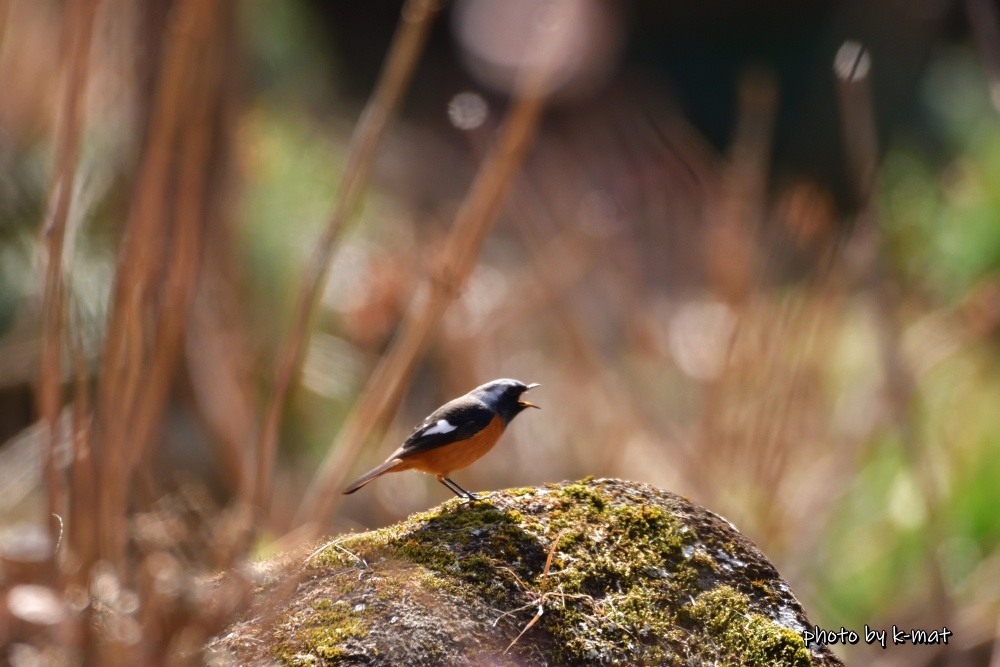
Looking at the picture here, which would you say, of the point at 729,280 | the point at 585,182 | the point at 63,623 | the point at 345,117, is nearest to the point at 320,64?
the point at 345,117

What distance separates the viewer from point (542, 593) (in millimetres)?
1389

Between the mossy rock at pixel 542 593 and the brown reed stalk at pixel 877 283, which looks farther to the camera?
the brown reed stalk at pixel 877 283

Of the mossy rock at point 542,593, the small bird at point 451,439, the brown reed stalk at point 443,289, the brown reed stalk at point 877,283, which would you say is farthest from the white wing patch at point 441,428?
the brown reed stalk at point 877,283

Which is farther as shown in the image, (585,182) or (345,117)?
(345,117)

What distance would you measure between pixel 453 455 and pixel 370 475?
248mm

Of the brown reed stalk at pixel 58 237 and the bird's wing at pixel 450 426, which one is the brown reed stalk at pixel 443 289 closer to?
the bird's wing at pixel 450 426

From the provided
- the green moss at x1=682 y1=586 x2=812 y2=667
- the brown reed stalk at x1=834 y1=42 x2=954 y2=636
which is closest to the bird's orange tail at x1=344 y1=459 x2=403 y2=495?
the green moss at x1=682 y1=586 x2=812 y2=667

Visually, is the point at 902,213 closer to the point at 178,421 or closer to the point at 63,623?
the point at 178,421

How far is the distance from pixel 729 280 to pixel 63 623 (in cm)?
250

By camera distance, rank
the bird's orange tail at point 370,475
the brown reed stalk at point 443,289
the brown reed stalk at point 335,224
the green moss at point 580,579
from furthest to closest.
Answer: the bird's orange tail at point 370,475 → the brown reed stalk at point 443,289 → the brown reed stalk at point 335,224 → the green moss at point 580,579

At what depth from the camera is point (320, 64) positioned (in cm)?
869

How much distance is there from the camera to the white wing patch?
2.05m

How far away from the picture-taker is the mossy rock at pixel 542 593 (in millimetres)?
1287

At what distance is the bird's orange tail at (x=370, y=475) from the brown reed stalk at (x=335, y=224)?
0.25 meters
